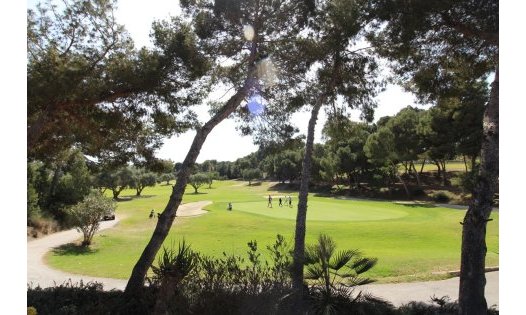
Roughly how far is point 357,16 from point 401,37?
108 cm

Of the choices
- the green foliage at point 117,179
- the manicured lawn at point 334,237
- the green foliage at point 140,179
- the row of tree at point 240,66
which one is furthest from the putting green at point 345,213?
the green foliage at point 140,179

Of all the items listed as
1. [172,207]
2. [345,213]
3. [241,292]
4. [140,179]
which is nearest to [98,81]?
[172,207]

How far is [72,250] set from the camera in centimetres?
2175

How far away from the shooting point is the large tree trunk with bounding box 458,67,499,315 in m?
6.25

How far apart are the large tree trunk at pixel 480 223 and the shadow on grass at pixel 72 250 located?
19506 millimetres

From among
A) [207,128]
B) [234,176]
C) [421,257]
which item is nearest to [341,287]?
[207,128]

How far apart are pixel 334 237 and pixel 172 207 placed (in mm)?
15963

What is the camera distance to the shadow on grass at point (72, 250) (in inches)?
820

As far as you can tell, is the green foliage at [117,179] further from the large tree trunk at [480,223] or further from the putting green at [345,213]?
the large tree trunk at [480,223]

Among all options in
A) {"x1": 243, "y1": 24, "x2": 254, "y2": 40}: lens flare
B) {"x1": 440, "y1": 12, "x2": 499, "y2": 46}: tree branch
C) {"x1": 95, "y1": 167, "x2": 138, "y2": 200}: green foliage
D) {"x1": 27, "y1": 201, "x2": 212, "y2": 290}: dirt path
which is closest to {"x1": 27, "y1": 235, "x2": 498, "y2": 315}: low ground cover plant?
{"x1": 27, "y1": 201, "x2": 212, "y2": 290}: dirt path

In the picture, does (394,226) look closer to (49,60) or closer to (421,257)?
(421,257)

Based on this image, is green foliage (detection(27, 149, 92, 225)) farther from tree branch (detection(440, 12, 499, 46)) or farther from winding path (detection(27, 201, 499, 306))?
tree branch (detection(440, 12, 499, 46))

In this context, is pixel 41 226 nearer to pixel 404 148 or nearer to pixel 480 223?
pixel 480 223

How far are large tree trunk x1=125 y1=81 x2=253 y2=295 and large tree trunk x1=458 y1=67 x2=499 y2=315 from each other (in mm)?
5192
